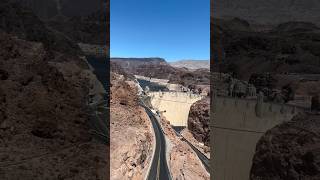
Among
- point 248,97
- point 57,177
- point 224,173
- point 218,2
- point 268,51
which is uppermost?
point 218,2

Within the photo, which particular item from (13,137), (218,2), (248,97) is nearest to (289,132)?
(248,97)

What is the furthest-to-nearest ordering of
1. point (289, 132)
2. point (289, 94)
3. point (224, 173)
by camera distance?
point (224, 173)
point (289, 94)
point (289, 132)

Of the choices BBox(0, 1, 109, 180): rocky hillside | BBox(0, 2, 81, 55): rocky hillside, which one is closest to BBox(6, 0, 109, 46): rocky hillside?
BBox(0, 2, 81, 55): rocky hillside

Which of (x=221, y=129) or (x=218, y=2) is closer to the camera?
(x=221, y=129)

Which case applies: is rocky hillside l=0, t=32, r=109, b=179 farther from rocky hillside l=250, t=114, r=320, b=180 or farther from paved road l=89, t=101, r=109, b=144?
rocky hillside l=250, t=114, r=320, b=180

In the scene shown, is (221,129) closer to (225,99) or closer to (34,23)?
(225,99)

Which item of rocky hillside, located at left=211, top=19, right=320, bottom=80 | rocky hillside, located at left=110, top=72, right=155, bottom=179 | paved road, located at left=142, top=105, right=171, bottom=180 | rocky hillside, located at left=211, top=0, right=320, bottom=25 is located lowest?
paved road, located at left=142, top=105, right=171, bottom=180

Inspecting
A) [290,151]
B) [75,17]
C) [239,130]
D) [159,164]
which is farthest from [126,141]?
[75,17]
